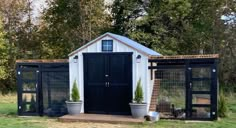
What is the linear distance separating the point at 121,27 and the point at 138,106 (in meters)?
9.80

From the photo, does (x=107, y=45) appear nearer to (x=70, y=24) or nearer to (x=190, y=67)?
(x=190, y=67)

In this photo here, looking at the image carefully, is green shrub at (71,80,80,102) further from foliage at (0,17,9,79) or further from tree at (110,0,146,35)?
foliage at (0,17,9,79)

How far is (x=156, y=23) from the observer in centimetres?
1777

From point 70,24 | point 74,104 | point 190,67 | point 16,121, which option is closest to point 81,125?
point 74,104

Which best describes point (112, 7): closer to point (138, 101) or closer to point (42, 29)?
point (42, 29)

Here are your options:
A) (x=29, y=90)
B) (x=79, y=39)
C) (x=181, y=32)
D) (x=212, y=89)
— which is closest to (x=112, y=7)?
(x=79, y=39)

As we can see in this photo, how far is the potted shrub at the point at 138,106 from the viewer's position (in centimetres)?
938

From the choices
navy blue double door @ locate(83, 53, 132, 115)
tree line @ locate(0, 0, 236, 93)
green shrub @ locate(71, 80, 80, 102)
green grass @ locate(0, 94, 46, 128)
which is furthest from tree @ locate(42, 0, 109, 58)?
green shrub @ locate(71, 80, 80, 102)

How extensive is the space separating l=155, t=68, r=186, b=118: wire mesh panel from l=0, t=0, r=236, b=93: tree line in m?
7.20

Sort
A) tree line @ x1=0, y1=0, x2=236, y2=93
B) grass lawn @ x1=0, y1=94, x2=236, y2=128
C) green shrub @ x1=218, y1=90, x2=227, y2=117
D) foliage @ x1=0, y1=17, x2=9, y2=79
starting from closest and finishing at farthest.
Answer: grass lawn @ x1=0, y1=94, x2=236, y2=128, green shrub @ x1=218, y1=90, x2=227, y2=117, tree line @ x1=0, y1=0, x2=236, y2=93, foliage @ x1=0, y1=17, x2=9, y2=79

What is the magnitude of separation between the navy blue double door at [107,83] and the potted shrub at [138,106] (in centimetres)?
45

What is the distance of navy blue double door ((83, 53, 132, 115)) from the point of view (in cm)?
993

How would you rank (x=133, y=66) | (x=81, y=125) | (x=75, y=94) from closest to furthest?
(x=81, y=125), (x=133, y=66), (x=75, y=94)

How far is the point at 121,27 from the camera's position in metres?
18.7
